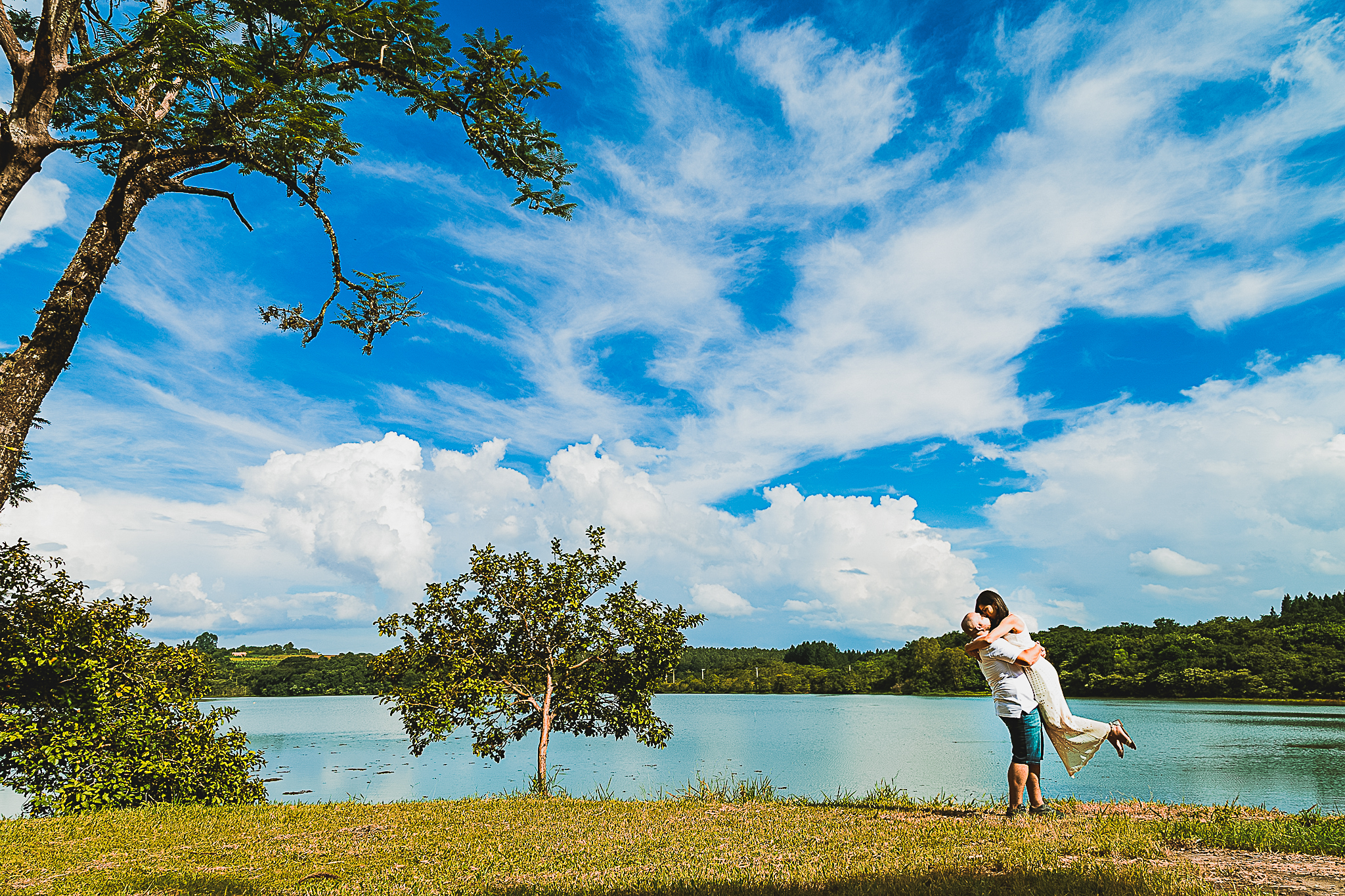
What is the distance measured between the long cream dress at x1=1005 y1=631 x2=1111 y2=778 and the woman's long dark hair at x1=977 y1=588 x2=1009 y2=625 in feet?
0.80

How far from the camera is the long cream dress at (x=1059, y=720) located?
795cm

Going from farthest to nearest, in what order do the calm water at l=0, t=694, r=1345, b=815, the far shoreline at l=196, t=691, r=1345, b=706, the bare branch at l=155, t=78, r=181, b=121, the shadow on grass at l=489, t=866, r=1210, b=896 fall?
1. the far shoreline at l=196, t=691, r=1345, b=706
2. the calm water at l=0, t=694, r=1345, b=815
3. the bare branch at l=155, t=78, r=181, b=121
4. the shadow on grass at l=489, t=866, r=1210, b=896

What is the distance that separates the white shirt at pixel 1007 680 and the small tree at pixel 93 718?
12362mm

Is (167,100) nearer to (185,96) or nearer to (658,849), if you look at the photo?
(185,96)

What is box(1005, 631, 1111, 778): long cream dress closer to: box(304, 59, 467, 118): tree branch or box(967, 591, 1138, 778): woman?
box(967, 591, 1138, 778): woman

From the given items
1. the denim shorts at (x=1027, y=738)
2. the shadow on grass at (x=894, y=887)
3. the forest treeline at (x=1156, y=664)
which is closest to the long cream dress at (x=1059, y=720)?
the denim shorts at (x=1027, y=738)

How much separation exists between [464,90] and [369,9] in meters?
0.91

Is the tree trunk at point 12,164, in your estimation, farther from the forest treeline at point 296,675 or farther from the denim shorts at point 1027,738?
the forest treeline at point 296,675

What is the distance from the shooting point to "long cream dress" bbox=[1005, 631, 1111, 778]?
7.95 metres

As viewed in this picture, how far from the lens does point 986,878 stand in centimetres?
521

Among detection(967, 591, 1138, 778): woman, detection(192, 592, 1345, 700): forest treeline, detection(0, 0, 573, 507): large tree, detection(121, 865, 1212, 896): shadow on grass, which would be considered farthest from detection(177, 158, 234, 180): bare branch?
detection(192, 592, 1345, 700): forest treeline

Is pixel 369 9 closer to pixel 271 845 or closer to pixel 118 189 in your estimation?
pixel 118 189

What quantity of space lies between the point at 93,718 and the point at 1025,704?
13913mm

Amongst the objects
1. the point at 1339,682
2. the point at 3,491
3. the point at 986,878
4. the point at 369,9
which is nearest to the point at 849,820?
the point at 986,878
